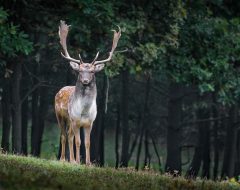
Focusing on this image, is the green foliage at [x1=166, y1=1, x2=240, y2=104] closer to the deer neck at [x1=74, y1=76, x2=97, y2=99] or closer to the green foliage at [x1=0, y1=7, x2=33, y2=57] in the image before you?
the green foliage at [x1=0, y1=7, x2=33, y2=57]

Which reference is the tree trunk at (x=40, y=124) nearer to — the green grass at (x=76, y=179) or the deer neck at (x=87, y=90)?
the deer neck at (x=87, y=90)

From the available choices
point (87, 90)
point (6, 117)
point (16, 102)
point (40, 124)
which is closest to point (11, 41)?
point (16, 102)

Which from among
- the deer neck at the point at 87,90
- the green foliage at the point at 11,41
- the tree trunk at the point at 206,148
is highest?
the green foliage at the point at 11,41

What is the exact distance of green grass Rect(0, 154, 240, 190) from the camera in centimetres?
1120

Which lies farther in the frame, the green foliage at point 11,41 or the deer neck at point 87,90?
the green foliage at point 11,41

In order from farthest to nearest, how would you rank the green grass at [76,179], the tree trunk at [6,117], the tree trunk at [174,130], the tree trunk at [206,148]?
1. the tree trunk at [206,148]
2. the tree trunk at [174,130]
3. the tree trunk at [6,117]
4. the green grass at [76,179]

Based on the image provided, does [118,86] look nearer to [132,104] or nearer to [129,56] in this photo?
[132,104]

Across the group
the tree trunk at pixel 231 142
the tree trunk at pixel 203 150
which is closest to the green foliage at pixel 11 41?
the tree trunk at pixel 231 142

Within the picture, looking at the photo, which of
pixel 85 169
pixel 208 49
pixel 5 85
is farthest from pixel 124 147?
pixel 85 169

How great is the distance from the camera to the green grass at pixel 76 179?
11.2 m

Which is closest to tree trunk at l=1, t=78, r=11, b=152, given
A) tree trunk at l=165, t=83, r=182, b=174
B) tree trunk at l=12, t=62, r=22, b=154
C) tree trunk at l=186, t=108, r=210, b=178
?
tree trunk at l=12, t=62, r=22, b=154

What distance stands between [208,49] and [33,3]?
6341 millimetres

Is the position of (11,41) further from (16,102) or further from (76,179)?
(76,179)

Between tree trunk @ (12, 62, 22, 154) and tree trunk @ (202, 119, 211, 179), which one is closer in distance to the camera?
tree trunk @ (12, 62, 22, 154)
